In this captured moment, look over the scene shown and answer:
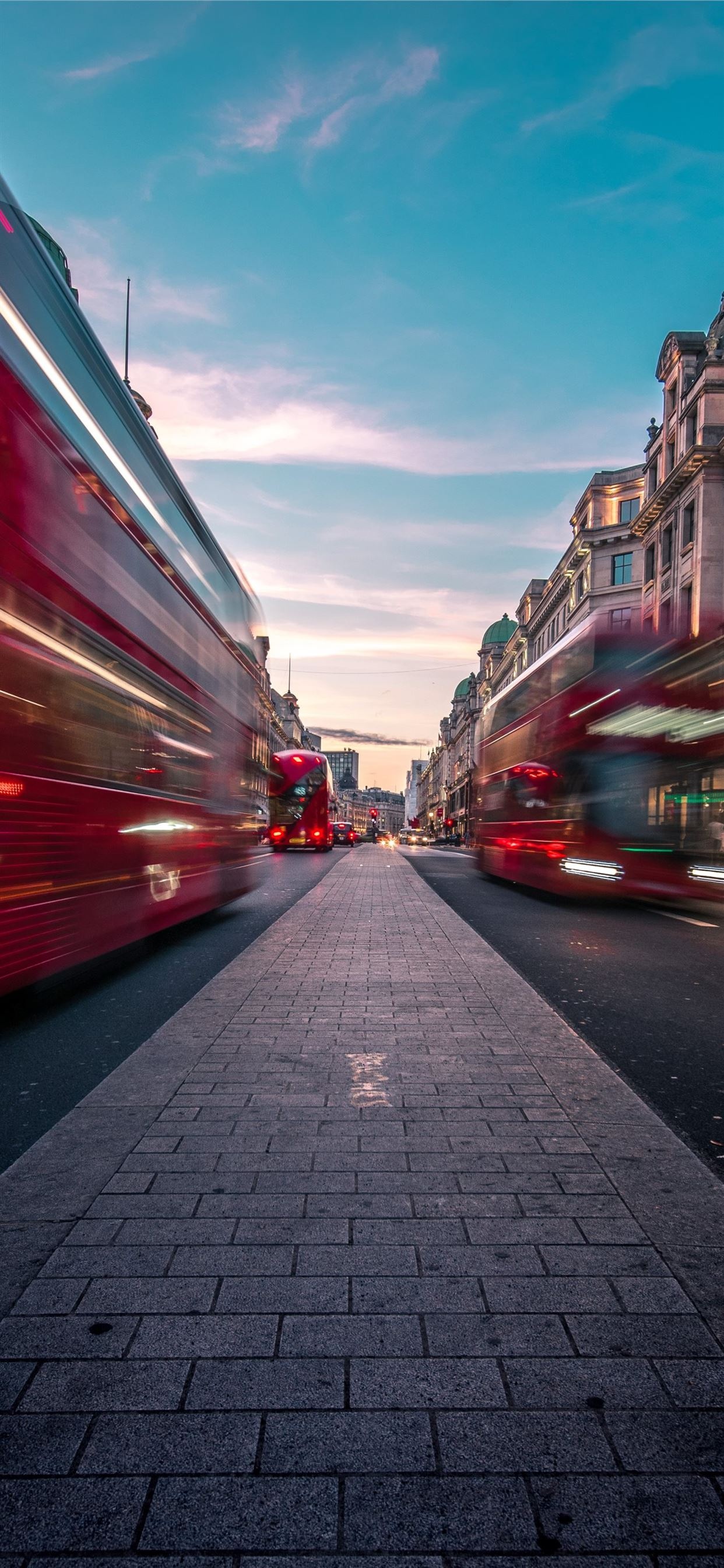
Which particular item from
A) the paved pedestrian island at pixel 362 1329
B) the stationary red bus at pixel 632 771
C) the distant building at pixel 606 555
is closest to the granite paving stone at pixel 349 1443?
the paved pedestrian island at pixel 362 1329

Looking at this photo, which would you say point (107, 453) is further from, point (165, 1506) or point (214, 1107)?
point (165, 1506)

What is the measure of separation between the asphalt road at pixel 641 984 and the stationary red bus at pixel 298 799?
1854 centimetres

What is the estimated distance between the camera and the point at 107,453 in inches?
283

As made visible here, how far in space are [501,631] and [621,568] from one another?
55116 millimetres

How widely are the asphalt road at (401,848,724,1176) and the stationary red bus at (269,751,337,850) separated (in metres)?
18.5

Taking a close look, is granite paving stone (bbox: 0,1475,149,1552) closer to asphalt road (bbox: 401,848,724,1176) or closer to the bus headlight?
asphalt road (bbox: 401,848,724,1176)

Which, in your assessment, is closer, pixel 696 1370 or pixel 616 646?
pixel 696 1370

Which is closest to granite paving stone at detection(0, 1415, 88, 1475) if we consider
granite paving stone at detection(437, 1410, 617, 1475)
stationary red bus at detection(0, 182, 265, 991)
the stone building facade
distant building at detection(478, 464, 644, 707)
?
granite paving stone at detection(437, 1410, 617, 1475)

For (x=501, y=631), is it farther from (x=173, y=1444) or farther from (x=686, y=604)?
(x=173, y=1444)

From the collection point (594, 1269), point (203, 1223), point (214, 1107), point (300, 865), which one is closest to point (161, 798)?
point (214, 1107)

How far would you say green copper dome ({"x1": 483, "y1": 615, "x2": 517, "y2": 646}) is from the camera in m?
112

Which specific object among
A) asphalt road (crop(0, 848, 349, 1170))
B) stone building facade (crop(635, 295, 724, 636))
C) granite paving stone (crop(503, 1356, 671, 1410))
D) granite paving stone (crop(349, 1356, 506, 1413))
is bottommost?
asphalt road (crop(0, 848, 349, 1170))

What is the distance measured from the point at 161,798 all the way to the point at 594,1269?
6.97 metres

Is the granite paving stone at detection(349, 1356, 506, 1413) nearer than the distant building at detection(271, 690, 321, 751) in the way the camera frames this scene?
Yes
